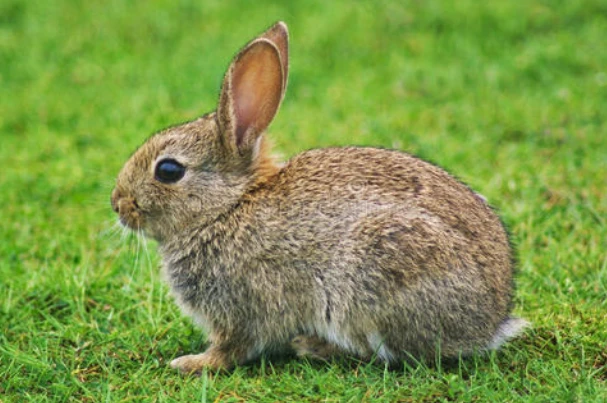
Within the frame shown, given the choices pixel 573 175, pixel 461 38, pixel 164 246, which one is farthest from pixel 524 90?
pixel 164 246

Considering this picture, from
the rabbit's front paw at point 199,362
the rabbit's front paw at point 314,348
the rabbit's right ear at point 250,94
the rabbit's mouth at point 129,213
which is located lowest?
the rabbit's front paw at point 314,348

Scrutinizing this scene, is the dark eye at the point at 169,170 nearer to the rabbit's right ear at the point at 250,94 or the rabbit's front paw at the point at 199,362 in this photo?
the rabbit's right ear at the point at 250,94

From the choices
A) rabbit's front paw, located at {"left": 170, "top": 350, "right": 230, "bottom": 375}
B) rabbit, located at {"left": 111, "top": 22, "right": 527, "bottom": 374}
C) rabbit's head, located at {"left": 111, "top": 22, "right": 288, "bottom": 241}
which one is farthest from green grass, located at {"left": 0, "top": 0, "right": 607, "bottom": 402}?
rabbit's head, located at {"left": 111, "top": 22, "right": 288, "bottom": 241}

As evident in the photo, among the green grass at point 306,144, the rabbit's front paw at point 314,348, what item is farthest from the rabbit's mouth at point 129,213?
the rabbit's front paw at point 314,348

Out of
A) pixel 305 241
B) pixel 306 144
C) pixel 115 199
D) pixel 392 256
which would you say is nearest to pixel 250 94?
pixel 305 241

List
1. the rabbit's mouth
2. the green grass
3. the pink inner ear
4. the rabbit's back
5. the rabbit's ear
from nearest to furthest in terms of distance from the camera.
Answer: the rabbit's back, the green grass, the pink inner ear, the rabbit's mouth, the rabbit's ear

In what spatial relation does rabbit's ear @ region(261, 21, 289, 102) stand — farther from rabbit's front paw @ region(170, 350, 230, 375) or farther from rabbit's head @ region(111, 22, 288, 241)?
rabbit's front paw @ region(170, 350, 230, 375)

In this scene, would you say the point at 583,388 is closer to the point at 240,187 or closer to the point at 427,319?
the point at 427,319
